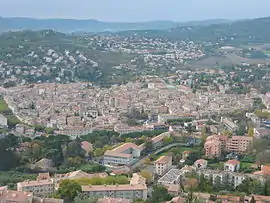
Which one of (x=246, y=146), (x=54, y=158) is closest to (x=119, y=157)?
(x=54, y=158)

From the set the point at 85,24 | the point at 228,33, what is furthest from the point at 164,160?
the point at 85,24

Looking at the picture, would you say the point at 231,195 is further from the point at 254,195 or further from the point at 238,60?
the point at 238,60

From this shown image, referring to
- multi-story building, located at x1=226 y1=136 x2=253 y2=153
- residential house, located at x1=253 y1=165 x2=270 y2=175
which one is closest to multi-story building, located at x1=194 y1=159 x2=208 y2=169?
residential house, located at x1=253 y1=165 x2=270 y2=175

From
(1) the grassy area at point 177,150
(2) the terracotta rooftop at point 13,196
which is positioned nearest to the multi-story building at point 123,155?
(1) the grassy area at point 177,150

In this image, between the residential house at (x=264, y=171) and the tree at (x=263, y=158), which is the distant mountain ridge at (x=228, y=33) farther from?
the residential house at (x=264, y=171)

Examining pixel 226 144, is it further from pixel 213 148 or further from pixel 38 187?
pixel 38 187

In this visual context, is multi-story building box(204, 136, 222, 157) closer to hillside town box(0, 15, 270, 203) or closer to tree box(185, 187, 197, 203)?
hillside town box(0, 15, 270, 203)
